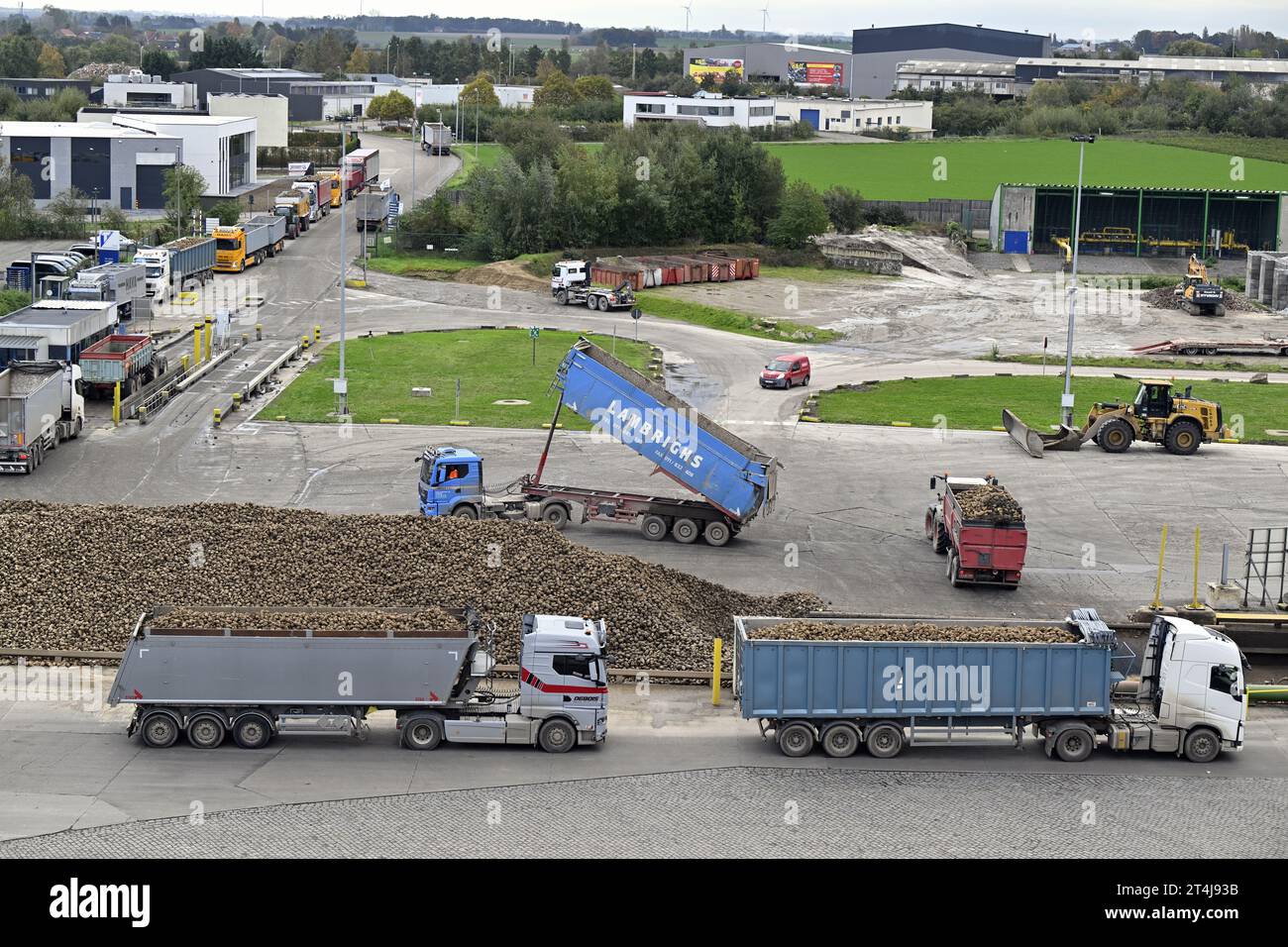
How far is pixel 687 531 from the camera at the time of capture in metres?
39.9

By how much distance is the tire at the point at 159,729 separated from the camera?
24.5 metres

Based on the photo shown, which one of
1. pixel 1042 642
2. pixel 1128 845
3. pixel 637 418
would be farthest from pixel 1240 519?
pixel 1128 845

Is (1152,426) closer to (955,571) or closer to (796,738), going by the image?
(955,571)

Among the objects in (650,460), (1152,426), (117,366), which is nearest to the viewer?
(650,460)

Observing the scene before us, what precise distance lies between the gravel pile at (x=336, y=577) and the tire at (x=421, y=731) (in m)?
3.97

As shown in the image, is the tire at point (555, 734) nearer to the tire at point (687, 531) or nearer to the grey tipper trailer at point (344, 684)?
the grey tipper trailer at point (344, 684)

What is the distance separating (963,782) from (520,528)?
1136 centimetres

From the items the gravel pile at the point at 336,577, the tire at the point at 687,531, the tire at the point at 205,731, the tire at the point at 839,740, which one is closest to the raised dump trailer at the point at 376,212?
the tire at the point at 687,531

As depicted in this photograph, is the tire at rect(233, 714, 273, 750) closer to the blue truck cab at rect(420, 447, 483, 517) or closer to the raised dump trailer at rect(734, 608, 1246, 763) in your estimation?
the raised dump trailer at rect(734, 608, 1246, 763)

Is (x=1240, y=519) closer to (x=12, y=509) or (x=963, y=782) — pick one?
(x=963, y=782)

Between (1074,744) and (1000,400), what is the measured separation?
3415 cm

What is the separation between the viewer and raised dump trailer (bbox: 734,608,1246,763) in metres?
25.1

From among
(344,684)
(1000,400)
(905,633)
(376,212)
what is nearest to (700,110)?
(376,212)

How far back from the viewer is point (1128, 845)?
22.2 meters
